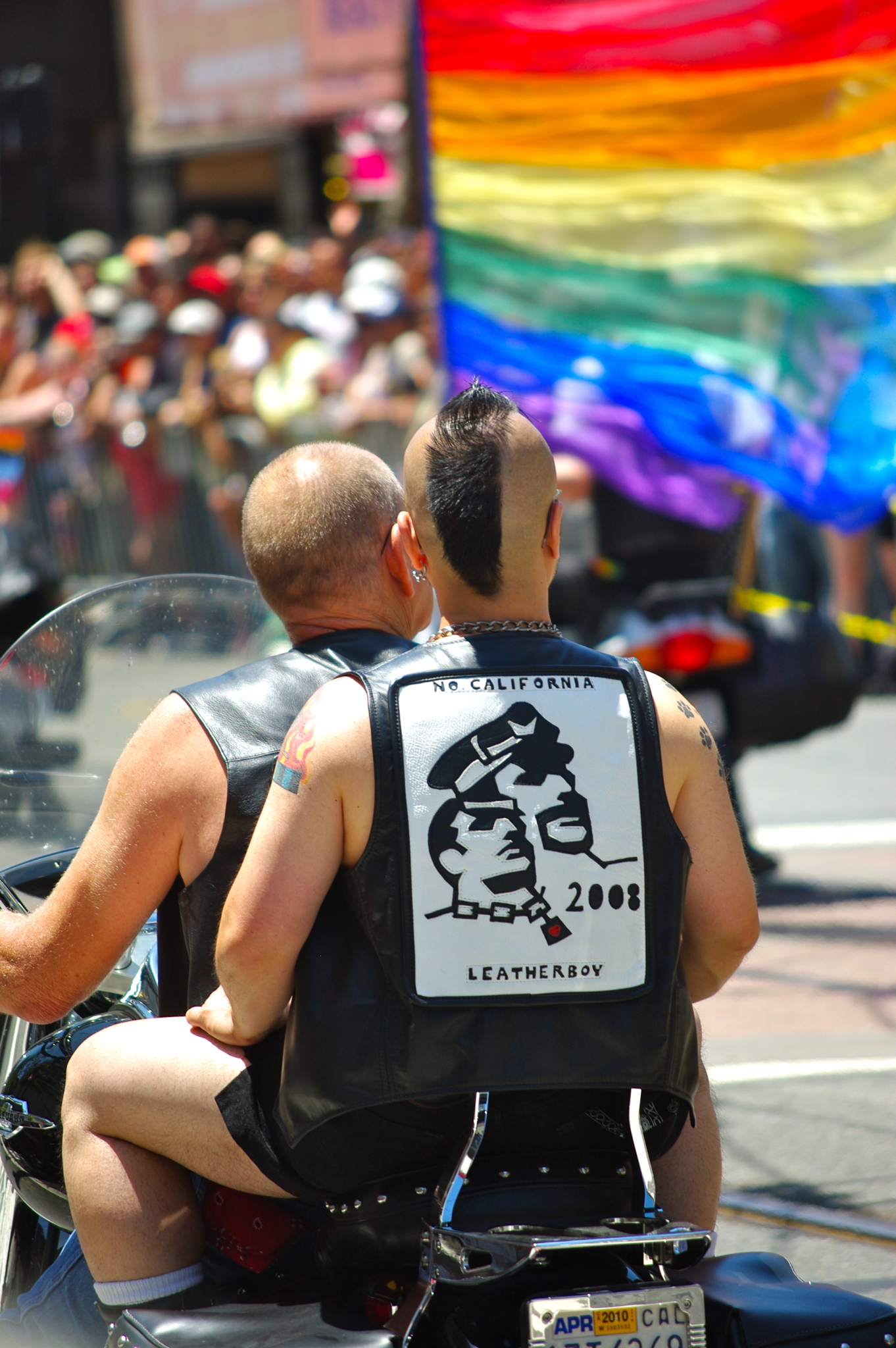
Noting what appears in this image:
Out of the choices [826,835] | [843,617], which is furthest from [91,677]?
[843,617]

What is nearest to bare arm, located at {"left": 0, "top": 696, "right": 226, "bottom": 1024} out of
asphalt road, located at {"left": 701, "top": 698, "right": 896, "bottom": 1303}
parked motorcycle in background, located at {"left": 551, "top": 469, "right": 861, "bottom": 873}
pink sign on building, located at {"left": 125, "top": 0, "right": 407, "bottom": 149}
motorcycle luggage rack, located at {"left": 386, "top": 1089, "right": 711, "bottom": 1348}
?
motorcycle luggage rack, located at {"left": 386, "top": 1089, "right": 711, "bottom": 1348}

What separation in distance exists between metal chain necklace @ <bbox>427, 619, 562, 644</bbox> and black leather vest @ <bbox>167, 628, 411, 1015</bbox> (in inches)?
11.0

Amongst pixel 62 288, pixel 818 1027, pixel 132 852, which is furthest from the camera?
pixel 62 288

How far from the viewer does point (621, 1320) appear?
1.83m

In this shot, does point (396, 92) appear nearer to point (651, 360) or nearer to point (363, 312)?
point (363, 312)

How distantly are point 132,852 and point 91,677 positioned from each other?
0.61 m

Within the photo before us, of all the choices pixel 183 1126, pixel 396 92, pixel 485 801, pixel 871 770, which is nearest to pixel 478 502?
pixel 485 801

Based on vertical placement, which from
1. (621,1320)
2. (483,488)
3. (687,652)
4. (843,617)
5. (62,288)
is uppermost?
(483,488)

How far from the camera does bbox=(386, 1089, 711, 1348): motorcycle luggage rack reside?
1.85 metres

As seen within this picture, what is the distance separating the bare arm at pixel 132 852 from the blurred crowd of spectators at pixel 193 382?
8827 mm

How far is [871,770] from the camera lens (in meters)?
8.58

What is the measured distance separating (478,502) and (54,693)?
1.00 meters

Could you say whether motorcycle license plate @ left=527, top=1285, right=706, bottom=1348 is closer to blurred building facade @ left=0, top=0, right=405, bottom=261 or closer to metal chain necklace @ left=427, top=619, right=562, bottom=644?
metal chain necklace @ left=427, top=619, right=562, bottom=644

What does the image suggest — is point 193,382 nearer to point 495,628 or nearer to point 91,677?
point 91,677
